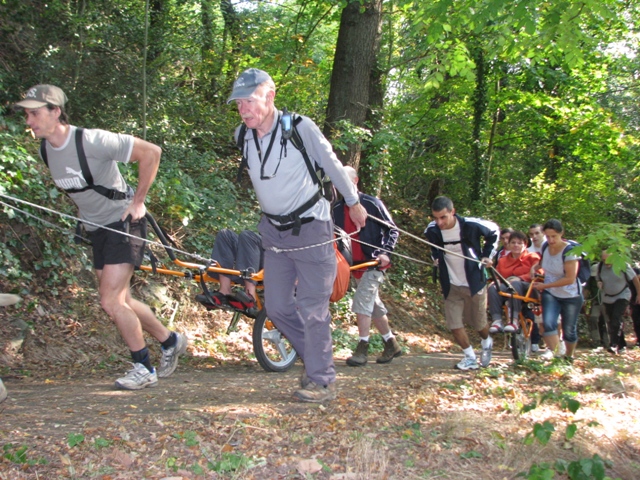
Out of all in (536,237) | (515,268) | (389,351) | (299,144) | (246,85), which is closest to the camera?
(246,85)

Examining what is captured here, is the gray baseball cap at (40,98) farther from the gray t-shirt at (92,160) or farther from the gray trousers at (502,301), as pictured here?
the gray trousers at (502,301)

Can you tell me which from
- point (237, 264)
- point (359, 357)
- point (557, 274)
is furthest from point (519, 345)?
point (237, 264)

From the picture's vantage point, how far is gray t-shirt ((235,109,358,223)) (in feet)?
15.0

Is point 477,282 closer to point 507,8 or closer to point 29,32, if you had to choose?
point 507,8

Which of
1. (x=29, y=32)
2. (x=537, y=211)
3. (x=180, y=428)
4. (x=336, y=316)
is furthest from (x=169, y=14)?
(x=537, y=211)

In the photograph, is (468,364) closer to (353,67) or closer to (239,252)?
(239,252)

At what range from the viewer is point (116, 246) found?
506 centimetres

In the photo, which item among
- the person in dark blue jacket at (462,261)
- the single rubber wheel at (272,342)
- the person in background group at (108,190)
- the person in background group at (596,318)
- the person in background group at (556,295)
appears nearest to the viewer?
the person in background group at (108,190)

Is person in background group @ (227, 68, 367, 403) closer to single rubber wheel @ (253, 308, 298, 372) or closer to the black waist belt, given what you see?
the black waist belt

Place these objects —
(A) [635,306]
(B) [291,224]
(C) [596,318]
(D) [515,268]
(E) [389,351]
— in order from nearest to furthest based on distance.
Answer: (B) [291,224] → (E) [389,351] → (D) [515,268] → (A) [635,306] → (C) [596,318]

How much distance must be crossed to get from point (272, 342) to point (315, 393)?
1.92 m

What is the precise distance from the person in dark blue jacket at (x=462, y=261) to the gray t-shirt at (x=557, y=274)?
1.57m

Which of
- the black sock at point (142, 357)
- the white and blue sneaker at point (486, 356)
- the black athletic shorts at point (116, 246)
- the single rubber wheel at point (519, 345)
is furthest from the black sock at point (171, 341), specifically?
the single rubber wheel at point (519, 345)

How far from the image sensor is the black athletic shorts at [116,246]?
16.6ft
